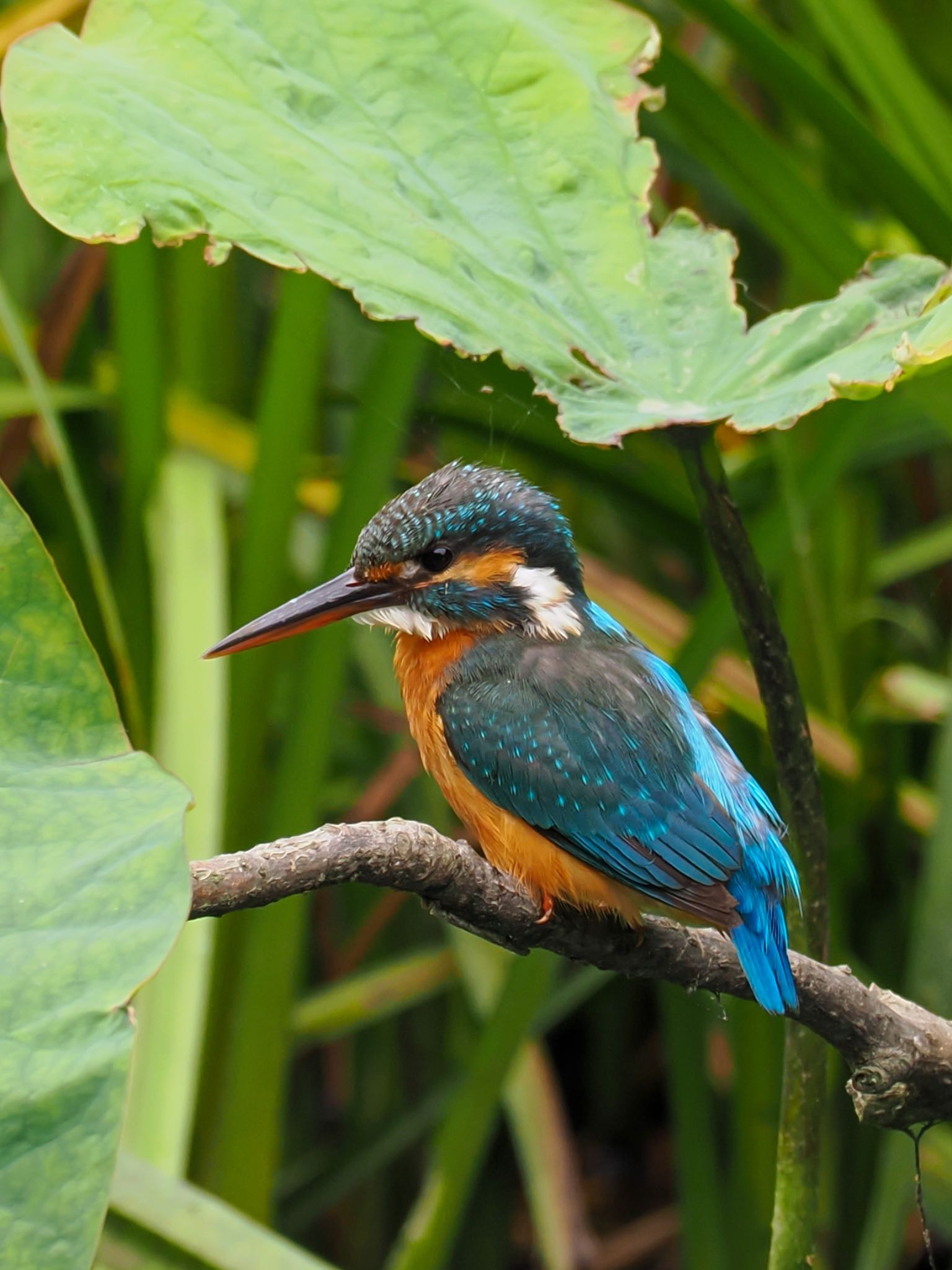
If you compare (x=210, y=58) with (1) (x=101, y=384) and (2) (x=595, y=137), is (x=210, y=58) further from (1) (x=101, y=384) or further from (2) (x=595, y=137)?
(1) (x=101, y=384)

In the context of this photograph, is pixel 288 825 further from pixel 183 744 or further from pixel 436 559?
pixel 436 559

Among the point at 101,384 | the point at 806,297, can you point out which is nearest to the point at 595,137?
the point at 806,297

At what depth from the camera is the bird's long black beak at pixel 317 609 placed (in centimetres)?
116

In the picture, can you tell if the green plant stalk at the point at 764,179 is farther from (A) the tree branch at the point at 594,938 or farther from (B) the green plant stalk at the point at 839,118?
(A) the tree branch at the point at 594,938

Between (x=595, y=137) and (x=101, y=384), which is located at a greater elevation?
(x=595, y=137)

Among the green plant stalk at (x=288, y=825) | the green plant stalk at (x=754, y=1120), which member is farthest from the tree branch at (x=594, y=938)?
the green plant stalk at (x=754, y=1120)

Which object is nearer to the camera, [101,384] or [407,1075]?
[101,384]

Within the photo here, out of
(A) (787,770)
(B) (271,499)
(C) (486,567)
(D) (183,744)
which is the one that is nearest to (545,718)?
(C) (486,567)

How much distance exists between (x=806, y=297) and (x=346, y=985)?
123cm

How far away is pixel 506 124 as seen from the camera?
1237 millimetres

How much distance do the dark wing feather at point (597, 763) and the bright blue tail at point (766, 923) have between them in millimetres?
20

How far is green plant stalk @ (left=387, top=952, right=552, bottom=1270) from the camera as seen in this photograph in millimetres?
1626

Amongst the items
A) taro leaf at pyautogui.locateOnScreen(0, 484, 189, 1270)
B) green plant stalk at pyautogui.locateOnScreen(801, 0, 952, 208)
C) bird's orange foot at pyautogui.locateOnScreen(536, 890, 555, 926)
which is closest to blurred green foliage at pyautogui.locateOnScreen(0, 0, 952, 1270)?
green plant stalk at pyautogui.locateOnScreen(801, 0, 952, 208)

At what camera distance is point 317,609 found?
1.23 meters
